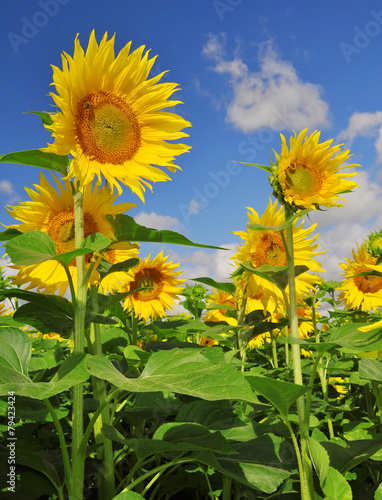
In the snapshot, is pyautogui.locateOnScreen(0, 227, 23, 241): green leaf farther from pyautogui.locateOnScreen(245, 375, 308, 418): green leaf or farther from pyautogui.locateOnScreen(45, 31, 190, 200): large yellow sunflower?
pyautogui.locateOnScreen(245, 375, 308, 418): green leaf

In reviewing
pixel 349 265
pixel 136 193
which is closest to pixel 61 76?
pixel 136 193

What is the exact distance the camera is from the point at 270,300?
251 cm

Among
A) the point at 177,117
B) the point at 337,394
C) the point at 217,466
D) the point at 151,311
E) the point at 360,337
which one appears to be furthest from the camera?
the point at 337,394


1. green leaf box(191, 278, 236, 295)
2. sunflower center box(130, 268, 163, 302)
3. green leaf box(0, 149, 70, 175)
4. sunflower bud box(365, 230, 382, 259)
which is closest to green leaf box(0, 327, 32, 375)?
green leaf box(0, 149, 70, 175)

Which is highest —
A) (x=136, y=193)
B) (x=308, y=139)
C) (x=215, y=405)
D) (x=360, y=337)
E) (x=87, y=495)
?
(x=308, y=139)

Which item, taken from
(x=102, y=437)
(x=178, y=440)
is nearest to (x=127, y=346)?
(x=102, y=437)

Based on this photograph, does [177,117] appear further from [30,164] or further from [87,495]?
[87,495]

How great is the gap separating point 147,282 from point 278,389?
1.54 metres

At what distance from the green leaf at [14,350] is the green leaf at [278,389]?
2.18 ft

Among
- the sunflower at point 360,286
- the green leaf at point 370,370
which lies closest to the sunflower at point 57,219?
the green leaf at point 370,370

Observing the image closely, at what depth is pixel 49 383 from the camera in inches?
42.7

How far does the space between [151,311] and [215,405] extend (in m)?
1.24

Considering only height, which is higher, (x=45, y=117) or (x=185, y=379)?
(x=45, y=117)

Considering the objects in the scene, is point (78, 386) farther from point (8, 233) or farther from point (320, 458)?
point (320, 458)
